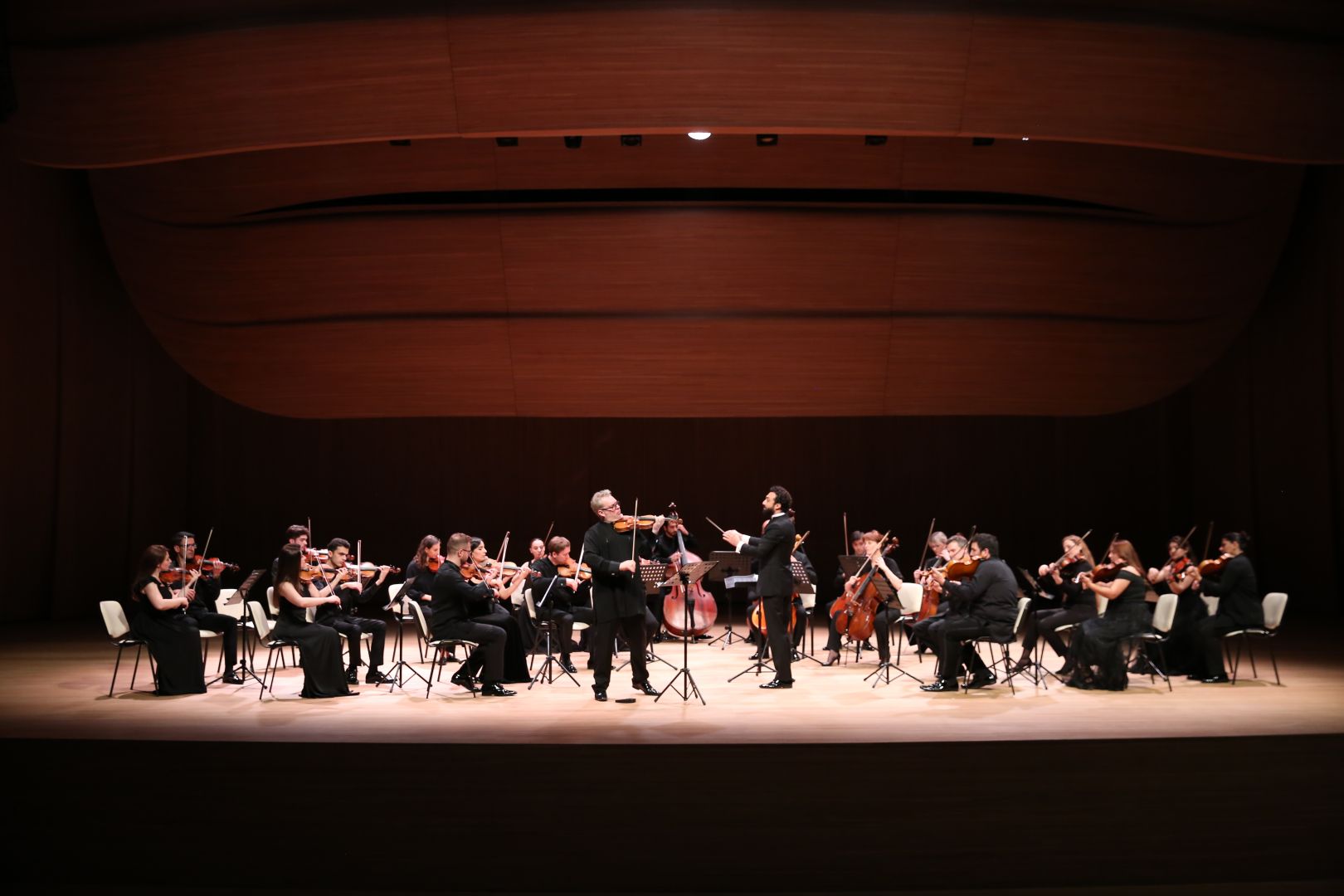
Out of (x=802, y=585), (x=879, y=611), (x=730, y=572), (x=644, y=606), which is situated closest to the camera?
(x=644, y=606)

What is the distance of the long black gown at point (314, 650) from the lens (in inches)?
312

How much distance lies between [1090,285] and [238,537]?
38.4 feet

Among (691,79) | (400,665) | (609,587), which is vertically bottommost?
(400,665)

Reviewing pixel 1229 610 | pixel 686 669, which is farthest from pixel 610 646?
pixel 1229 610

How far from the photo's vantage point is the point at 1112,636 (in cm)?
808

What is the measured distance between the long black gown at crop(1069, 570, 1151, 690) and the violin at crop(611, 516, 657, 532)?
3.30 meters

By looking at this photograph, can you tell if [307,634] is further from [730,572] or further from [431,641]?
[730,572]

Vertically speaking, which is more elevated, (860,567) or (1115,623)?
(860,567)

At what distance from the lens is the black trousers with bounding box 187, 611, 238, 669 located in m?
8.43

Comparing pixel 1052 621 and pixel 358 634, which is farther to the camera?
pixel 1052 621

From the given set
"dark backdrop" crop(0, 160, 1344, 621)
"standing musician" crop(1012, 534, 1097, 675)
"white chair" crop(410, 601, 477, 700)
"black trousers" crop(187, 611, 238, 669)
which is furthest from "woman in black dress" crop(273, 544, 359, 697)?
"dark backdrop" crop(0, 160, 1344, 621)

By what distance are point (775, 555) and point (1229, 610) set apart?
11.5ft


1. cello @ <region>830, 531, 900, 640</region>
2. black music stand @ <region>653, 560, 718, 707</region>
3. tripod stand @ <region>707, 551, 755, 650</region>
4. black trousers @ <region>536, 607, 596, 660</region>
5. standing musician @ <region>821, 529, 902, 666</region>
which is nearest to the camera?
black music stand @ <region>653, 560, 718, 707</region>

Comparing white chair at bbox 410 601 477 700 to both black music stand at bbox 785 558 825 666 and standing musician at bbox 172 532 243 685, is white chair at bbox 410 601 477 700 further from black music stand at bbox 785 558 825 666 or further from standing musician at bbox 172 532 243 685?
black music stand at bbox 785 558 825 666
